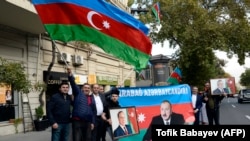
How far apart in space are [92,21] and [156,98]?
8.20 ft

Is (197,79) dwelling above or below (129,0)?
below

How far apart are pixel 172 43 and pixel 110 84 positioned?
10.9 m

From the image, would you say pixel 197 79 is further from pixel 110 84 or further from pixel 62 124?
pixel 62 124

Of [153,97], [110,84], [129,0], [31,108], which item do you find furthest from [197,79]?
[153,97]

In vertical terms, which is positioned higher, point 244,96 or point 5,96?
point 5,96

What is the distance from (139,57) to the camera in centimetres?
767

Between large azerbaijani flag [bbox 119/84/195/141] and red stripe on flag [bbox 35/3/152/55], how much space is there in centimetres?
120

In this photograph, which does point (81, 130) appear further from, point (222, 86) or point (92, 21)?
point (222, 86)

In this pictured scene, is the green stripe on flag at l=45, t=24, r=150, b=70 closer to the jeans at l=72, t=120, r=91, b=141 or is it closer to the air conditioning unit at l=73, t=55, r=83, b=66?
the jeans at l=72, t=120, r=91, b=141

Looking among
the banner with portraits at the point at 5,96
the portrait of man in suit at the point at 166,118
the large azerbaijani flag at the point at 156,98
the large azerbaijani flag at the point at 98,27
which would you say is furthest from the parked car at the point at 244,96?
the large azerbaijani flag at the point at 98,27

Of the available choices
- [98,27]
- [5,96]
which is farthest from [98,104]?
[5,96]

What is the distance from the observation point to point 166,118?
8.28 meters

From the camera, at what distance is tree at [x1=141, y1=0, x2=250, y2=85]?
1275 inches

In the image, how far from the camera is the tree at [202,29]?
3238 cm
